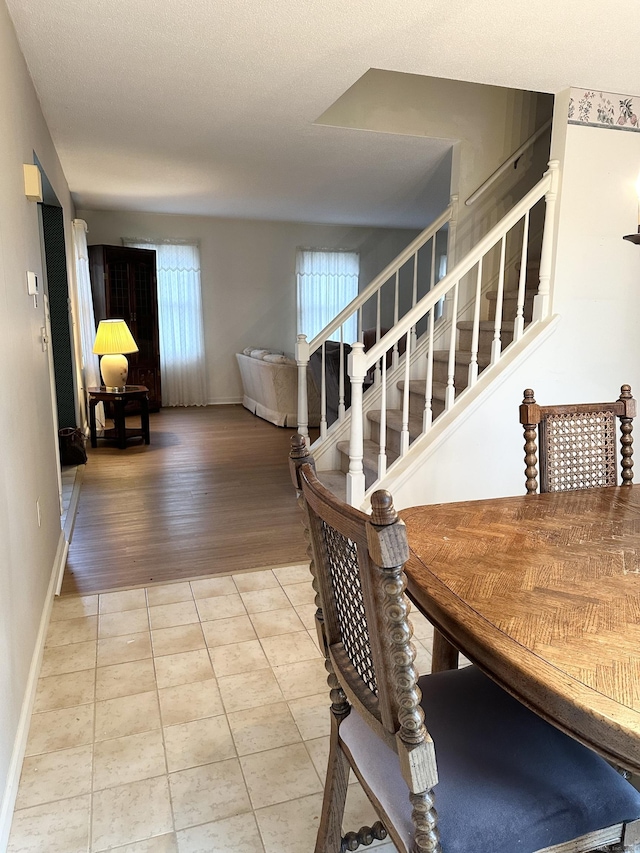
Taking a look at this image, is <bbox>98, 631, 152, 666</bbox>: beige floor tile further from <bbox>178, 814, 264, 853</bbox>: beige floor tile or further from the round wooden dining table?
the round wooden dining table

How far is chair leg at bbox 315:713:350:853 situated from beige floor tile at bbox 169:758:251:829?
34 cm

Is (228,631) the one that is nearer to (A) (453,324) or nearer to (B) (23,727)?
(B) (23,727)

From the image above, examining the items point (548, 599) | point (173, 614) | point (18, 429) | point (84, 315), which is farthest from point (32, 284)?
point (84, 315)

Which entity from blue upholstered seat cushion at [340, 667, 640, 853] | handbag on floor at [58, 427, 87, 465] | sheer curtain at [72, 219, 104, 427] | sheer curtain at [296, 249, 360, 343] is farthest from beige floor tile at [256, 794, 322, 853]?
sheer curtain at [296, 249, 360, 343]

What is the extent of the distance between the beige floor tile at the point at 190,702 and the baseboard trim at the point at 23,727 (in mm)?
412

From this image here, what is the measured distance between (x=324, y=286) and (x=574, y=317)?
563 cm

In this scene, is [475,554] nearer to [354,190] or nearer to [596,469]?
[596,469]

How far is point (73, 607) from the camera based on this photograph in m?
2.64

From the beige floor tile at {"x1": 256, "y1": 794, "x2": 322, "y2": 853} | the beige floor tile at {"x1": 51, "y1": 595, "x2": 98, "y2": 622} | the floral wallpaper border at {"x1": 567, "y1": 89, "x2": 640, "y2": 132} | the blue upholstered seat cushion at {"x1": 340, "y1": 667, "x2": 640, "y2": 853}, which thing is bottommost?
the beige floor tile at {"x1": 256, "y1": 794, "x2": 322, "y2": 853}

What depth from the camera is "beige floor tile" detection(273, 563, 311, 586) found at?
2.89 m

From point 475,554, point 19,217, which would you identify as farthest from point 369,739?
point 19,217

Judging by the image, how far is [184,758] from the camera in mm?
1751

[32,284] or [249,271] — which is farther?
[249,271]

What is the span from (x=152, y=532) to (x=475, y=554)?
2.56 meters
